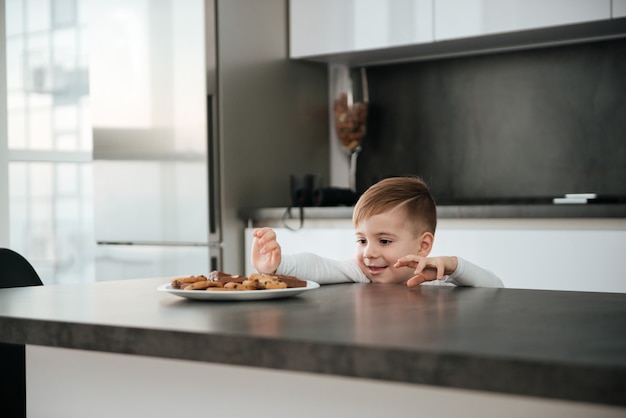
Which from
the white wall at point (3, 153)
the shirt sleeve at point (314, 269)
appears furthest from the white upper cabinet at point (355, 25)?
the shirt sleeve at point (314, 269)

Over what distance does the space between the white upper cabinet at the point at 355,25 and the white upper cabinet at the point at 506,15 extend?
0.07m

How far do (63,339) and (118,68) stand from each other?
8.83ft

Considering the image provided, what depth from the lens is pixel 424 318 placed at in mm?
944

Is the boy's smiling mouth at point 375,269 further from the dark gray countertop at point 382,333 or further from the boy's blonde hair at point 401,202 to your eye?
the dark gray countertop at point 382,333

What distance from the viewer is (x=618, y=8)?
273cm

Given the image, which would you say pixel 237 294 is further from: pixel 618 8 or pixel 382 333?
pixel 618 8

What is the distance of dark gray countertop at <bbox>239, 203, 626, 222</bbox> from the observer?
2.48 metres

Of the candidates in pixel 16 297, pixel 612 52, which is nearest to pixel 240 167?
pixel 612 52

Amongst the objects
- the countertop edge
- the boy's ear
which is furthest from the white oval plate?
the boy's ear

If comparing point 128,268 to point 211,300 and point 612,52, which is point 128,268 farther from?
point 211,300

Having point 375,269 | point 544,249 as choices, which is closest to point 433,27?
point 544,249

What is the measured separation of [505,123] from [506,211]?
2.42ft

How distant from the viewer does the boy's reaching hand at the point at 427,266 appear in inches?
54.1

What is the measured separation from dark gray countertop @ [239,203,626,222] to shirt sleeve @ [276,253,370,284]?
1.11 metres
